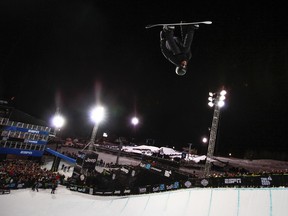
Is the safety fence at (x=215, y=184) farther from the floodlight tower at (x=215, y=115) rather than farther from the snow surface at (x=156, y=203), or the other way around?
the floodlight tower at (x=215, y=115)

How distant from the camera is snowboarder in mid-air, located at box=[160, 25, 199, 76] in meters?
4.74

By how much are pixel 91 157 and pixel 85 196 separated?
3.51 m

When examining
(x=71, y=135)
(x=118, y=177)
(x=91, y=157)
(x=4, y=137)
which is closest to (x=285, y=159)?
(x=118, y=177)

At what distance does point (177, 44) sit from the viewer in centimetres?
488

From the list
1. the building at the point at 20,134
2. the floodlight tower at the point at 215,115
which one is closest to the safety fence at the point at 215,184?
the floodlight tower at the point at 215,115

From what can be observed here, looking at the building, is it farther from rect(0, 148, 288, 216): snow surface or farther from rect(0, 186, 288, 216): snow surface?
rect(0, 186, 288, 216): snow surface

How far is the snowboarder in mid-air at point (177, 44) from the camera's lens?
187 inches

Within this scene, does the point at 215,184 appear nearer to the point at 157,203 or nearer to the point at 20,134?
the point at 157,203

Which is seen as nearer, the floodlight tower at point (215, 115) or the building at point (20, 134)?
the floodlight tower at point (215, 115)

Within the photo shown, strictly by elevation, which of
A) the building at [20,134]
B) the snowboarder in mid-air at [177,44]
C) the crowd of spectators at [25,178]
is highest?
the snowboarder in mid-air at [177,44]

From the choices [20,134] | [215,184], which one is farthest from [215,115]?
[20,134]

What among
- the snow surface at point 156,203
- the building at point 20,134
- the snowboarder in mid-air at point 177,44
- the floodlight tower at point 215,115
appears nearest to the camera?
the snowboarder in mid-air at point 177,44

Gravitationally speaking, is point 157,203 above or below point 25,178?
above

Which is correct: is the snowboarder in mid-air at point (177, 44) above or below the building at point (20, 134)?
above
